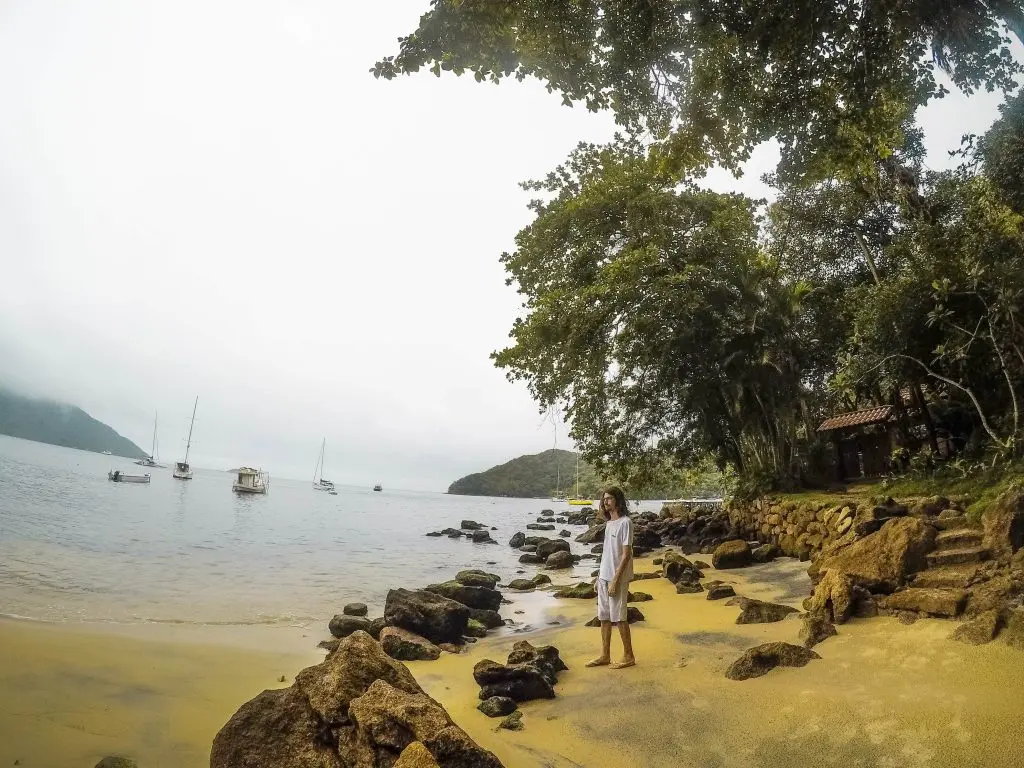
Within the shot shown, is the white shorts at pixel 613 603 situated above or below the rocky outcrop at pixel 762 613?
above

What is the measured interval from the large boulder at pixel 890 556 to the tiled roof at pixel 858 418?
11.4m

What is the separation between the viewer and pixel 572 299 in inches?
552

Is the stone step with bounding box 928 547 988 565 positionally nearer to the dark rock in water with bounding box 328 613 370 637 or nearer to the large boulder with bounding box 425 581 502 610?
the large boulder with bounding box 425 581 502 610

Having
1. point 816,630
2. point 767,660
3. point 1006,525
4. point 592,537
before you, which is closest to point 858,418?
point 1006,525

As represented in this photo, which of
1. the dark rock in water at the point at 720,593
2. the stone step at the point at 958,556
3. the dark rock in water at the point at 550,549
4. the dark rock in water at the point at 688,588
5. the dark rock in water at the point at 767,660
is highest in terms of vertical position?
the stone step at the point at 958,556

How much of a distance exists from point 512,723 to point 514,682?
690 millimetres

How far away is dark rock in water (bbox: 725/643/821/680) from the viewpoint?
4660 millimetres

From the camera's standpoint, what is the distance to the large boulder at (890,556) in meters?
6.12

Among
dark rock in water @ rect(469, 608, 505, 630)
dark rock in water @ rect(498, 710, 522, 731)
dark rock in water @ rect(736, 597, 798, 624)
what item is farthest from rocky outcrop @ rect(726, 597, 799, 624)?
dark rock in water @ rect(469, 608, 505, 630)

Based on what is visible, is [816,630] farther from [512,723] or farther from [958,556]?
[512,723]

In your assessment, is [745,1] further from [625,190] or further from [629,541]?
[625,190]

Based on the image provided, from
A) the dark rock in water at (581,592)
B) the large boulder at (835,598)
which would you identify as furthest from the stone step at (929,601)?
the dark rock in water at (581,592)

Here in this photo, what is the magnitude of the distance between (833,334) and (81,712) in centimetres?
1872

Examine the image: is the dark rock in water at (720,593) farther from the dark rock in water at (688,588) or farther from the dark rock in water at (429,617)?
the dark rock in water at (429,617)
